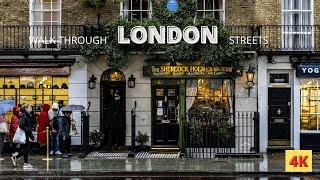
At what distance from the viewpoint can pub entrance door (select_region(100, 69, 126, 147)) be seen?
80.5 ft

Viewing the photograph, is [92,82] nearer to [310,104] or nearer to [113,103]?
[113,103]

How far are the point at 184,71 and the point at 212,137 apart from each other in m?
3.00

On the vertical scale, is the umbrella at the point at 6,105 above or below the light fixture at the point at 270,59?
below

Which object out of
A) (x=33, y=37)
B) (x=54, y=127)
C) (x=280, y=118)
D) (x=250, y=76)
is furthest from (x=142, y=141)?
(x=33, y=37)

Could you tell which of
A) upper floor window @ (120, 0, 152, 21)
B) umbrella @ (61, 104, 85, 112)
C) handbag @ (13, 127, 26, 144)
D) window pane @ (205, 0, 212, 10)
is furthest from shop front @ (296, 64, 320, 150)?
handbag @ (13, 127, 26, 144)

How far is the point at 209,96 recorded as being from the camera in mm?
24938

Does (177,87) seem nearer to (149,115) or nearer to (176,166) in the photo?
(149,115)

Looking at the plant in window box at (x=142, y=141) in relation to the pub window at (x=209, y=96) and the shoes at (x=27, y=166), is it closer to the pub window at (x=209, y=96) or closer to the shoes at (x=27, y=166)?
the pub window at (x=209, y=96)

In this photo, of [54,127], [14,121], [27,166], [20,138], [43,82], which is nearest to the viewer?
[20,138]

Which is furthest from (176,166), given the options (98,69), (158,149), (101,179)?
(98,69)

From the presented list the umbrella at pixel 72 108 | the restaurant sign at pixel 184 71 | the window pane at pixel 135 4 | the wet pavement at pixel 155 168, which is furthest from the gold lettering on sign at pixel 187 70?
the wet pavement at pixel 155 168

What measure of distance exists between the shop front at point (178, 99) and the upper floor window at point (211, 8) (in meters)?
2.49

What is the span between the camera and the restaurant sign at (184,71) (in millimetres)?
24375

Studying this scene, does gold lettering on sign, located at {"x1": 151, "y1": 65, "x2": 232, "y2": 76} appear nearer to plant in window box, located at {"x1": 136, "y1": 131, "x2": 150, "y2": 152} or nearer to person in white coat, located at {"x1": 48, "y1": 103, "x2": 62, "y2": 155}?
plant in window box, located at {"x1": 136, "y1": 131, "x2": 150, "y2": 152}
